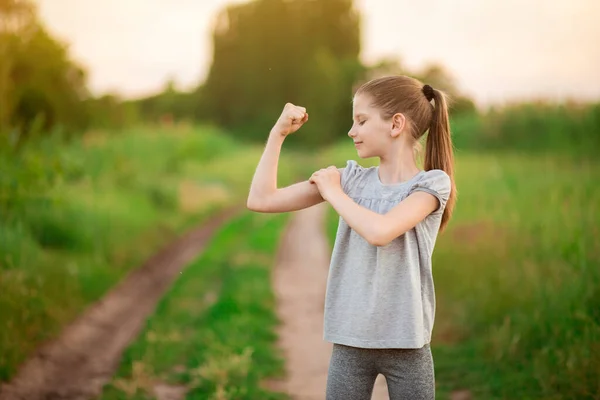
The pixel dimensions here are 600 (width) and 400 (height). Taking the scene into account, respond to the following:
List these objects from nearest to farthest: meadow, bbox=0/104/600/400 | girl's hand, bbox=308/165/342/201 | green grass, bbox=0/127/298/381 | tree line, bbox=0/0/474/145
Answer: girl's hand, bbox=308/165/342/201 < meadow, bbox=0/104/600/400 < green grass, bbox=0/127/298/381 < tree line, bbox=0/0/474/145

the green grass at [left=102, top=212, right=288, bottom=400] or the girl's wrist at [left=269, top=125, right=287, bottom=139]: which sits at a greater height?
the girl's wrist at [left=269, top=125, right=287, bottom=139]

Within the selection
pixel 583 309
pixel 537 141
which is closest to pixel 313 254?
pixel 537 141

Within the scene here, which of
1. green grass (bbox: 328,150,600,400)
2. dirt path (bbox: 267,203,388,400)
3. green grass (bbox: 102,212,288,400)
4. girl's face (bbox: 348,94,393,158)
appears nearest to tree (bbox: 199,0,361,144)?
dirt path (bbox: 267,203,388,400)

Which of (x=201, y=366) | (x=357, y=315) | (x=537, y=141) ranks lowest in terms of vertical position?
(x=201, y=366)

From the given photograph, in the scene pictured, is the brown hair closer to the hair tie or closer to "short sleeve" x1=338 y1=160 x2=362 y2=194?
the hair tie

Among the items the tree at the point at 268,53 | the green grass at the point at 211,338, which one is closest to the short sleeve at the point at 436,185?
the green grass at the point at 211,338

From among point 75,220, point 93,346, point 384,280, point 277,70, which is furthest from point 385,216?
point 277,70

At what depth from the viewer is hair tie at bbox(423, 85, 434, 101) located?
7.19 ft

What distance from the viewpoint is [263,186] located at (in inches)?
84.8

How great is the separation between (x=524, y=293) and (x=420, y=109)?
8.21ft

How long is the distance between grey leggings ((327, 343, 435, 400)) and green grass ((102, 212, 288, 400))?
63.6 inches

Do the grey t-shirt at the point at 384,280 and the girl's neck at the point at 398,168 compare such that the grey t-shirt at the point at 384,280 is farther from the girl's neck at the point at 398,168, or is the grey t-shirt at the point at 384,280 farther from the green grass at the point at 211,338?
the green grass at the point at 211,338

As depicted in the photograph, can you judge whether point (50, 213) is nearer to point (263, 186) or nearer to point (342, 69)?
point (263, 186)

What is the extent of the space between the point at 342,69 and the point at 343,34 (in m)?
6.41
